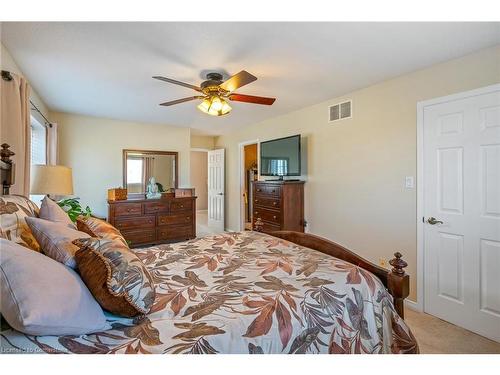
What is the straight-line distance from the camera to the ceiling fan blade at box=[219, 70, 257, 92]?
6.41ft

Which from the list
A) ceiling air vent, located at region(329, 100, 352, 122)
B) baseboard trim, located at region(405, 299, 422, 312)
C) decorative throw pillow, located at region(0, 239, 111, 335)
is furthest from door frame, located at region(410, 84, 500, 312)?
decorative throw pillow, located at region(0, 239, 111, 335)

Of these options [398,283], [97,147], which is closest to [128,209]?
[97,147]

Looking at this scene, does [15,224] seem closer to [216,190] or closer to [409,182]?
[409,182]

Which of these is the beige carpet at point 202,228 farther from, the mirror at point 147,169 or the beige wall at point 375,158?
the beige wall at point 375,158

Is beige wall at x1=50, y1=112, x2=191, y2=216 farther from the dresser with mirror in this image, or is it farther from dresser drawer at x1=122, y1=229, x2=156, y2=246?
dresser drawer at x1=122, y1=229, x2=156, y2=246

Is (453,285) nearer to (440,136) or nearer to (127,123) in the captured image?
(440,136)

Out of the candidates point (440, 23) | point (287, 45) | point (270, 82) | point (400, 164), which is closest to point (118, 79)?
point (270, 82)

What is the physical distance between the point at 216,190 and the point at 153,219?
1967 millimetres

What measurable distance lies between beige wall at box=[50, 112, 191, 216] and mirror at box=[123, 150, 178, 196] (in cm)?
10

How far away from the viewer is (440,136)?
2328 mm

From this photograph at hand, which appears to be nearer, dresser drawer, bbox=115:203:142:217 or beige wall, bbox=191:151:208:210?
dresser drawer, bbox=115:203:142:217

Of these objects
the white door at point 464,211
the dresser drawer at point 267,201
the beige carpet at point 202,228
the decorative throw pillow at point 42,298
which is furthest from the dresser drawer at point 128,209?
the white door at point 464,211

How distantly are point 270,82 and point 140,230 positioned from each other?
10.1 ft

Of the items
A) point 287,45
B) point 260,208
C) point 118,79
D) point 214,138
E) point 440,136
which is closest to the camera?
point 287,45
